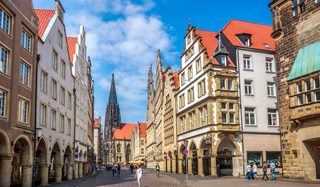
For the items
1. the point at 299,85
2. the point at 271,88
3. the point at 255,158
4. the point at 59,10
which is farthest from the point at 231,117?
the point at 59,10

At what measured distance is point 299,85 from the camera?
2173 cm

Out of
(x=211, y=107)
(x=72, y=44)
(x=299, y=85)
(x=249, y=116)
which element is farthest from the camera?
(x=72, y=44)

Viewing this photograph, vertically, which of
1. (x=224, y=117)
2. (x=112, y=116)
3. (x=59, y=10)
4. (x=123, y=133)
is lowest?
(x=123, y=133)

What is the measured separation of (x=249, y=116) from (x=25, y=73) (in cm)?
2202

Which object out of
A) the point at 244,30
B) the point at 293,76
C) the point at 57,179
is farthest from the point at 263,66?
the point at 57,179

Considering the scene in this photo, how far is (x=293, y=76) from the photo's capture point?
22.1 m

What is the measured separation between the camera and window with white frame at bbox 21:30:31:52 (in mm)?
19702

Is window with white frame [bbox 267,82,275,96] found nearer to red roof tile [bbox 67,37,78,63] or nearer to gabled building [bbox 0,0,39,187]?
gabled building [bbox 0,0,39,187]

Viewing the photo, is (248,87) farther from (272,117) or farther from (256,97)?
(272,117)

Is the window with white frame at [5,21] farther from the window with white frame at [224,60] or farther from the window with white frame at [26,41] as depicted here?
the window with white frame at [224,60]

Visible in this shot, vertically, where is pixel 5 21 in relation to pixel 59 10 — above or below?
below

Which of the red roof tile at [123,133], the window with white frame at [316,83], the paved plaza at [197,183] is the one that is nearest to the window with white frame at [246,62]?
the paved plaza at [197,183]

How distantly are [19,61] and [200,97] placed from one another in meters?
20.2

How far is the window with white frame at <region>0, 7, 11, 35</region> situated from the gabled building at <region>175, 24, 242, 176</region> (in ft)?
64.4
